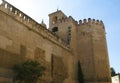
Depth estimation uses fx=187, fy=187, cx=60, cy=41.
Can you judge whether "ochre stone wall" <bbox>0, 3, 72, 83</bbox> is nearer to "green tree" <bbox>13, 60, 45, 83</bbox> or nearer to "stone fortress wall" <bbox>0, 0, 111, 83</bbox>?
"stone fortress wall" <bbox>0, 0, 111, 83</bbox>

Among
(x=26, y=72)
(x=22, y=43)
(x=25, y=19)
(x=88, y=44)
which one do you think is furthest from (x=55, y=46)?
(x=26, y=72)

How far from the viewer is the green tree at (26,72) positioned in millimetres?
8461

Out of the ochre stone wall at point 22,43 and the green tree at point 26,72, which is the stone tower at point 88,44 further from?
the green tree at point 26,72

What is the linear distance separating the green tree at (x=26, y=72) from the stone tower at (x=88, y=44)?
613 cm

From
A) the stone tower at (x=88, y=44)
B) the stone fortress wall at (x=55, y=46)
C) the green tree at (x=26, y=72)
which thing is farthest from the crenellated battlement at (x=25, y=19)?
the stone tower at (x=88, y=44)

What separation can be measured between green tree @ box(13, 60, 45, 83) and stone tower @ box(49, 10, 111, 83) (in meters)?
6.13

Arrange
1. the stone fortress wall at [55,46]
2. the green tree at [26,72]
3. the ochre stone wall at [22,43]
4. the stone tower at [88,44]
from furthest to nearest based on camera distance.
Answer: the stone tower at [88,44]
the stone fortress wall at [55,46]
the ochre stone wall at [22,43]
the green tree at [26,72]

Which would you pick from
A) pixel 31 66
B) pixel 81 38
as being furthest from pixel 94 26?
pixel 31 66

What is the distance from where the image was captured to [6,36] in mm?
8750

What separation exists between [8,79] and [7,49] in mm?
1378

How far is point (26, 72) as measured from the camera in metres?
8.47

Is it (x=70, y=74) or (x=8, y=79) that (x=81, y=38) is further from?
(x=8, y=79)

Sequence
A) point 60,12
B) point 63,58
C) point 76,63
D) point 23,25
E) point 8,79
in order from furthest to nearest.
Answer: point 60,12 < point 76,63 < point 63,58 < point 23,25 < point 8,79

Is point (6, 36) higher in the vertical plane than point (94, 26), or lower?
lower
